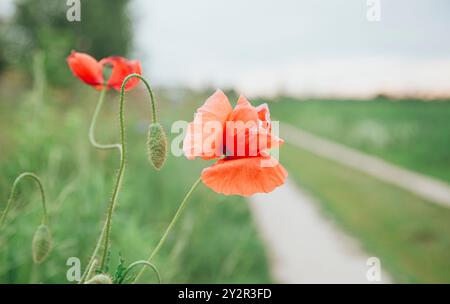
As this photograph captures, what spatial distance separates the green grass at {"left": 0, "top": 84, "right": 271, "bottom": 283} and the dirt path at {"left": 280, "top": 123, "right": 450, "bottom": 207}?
2.67 meters

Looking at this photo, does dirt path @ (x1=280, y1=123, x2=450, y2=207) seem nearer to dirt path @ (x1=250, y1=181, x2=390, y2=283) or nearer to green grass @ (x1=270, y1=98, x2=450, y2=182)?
green grass @ (x1=270, y1=98, x2=450, y2=182)

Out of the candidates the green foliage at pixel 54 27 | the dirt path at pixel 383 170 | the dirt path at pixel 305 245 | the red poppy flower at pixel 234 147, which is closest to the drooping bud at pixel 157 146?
the red poppy flower at pixel 234 147

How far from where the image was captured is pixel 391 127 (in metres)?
10.7

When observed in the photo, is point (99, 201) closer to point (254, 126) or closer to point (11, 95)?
point (254, 126)

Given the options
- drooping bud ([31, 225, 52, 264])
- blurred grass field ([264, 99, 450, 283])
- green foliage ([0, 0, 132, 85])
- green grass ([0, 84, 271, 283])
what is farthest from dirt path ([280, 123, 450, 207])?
drooping bud ([31, 225, 52, 264])

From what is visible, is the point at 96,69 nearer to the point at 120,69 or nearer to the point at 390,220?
the point at 120,69

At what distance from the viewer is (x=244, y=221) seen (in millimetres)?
4750

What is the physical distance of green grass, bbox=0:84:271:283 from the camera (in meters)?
2.13

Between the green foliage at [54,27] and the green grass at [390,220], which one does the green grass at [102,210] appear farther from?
the green foliage at [54,27]

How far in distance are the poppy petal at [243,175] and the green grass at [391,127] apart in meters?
7.02

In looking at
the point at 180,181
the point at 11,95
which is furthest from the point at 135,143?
the point at 11,95
